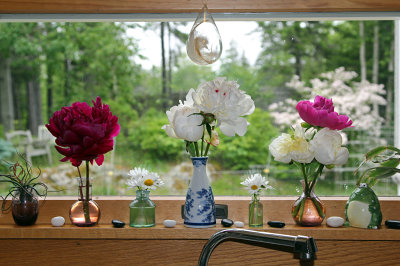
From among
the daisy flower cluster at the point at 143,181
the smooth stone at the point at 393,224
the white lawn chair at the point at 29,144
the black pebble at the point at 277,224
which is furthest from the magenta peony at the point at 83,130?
the smooth stone at the point at 393,224

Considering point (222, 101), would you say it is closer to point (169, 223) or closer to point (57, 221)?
point (169, 223)

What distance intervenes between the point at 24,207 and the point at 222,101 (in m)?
0.67

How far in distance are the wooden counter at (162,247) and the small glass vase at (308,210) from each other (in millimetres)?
29

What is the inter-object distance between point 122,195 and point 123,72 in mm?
839

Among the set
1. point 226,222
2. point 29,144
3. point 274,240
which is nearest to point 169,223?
point 226,222

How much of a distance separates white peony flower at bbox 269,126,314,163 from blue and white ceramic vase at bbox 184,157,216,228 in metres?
0.22

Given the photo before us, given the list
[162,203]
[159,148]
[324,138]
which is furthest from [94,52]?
[324,138]

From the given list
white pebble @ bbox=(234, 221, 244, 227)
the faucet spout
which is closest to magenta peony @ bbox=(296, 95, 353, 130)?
white pebble @ bbox=(234, 221, 244, 227)

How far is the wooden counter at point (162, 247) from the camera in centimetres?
139

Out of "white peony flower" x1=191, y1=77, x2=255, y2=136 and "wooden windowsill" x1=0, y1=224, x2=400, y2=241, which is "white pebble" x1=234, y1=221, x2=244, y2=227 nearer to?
"wooden windowsill" x1=0, y1=224, x2=400, y2=241

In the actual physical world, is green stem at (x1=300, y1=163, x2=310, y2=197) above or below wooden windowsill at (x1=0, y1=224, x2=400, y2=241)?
above

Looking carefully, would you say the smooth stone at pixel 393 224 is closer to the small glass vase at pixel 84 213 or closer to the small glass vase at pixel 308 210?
the small glass vase at pixel 308 210

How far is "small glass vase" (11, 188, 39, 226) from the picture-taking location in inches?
57.1

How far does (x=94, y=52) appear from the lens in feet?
7.77
